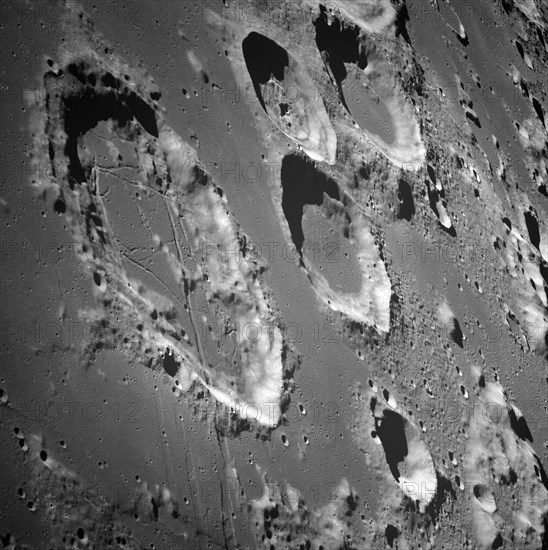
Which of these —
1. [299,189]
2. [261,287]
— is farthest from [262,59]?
[261,287]

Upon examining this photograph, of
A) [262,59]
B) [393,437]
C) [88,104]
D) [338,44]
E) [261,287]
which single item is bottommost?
[393,437]

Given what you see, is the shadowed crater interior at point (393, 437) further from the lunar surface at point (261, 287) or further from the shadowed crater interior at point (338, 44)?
the shadowed crater interior at point (338, 44)

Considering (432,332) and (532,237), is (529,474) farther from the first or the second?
(532,237)

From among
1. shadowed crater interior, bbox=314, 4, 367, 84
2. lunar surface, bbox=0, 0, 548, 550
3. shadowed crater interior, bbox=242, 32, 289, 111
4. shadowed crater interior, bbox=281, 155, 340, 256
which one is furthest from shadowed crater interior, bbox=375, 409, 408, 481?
shadowed crater interior, bbox=314, 4, 367, 84

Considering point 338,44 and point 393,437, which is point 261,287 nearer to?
point 393,437

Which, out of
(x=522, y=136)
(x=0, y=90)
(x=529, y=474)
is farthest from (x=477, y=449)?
(x=0, y=90)

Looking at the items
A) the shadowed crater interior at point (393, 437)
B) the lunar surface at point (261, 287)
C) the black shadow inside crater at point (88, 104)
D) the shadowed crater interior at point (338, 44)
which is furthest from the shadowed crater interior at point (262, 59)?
the shadowed crater interior at point (393, 437)

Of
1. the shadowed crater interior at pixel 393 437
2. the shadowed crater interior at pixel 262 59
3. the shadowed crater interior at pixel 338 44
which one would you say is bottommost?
the shadowed crater interior at pixel 393 437

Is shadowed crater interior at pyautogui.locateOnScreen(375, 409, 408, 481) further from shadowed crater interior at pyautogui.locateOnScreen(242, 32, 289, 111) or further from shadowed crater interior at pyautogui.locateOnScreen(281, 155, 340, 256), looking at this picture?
shadowed crater interior at pyautogui.locateOnScreen(242, 32, 289, 111)
